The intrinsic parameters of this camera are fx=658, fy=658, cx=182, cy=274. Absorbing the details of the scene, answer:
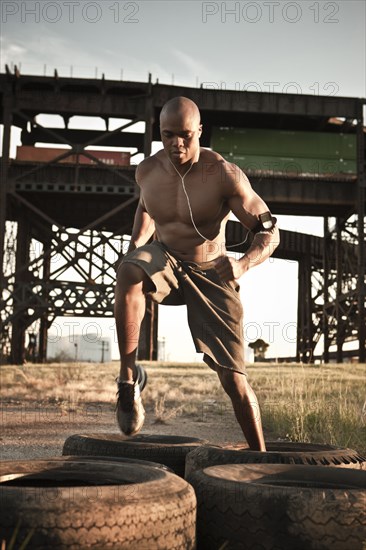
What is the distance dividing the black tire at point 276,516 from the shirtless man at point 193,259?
1.02 meters

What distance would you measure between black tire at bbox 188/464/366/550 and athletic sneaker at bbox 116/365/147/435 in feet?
2.65

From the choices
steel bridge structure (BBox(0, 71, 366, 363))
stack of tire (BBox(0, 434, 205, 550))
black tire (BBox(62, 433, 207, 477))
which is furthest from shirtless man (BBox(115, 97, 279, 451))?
steel bridge structure (BBox(0, 71, 366, 363))

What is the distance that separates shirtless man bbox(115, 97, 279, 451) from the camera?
4.03 m

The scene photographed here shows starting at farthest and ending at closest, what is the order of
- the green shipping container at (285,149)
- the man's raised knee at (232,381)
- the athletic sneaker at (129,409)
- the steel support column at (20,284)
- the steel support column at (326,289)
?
the steel support column at (326,289)
the green shipping container at (285,149)
the steel support column at (20,284)
the man's raised knee at (232,381)
the athletic sneaker at (129,409)

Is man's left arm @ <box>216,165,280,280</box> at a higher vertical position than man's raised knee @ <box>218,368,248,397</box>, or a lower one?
higher

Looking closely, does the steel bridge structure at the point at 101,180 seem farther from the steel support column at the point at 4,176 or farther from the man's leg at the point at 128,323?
the man's leg at the point at 128,323

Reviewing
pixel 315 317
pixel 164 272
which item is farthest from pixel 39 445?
pixel 315 317

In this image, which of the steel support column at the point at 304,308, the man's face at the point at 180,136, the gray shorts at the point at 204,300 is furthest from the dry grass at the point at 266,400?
the steel support column at the point at 304,308

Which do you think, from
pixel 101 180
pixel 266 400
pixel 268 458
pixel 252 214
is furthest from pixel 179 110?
pixel 101 180

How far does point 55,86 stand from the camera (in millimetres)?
27703

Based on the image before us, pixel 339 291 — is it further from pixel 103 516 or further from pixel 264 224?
pixel 103 516

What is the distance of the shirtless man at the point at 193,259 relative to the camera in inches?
159

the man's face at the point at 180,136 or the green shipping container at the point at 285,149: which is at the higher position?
the green shipping container at the point at 285,149

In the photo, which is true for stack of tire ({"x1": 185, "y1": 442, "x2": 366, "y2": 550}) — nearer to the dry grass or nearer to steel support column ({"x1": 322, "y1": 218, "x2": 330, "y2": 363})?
the dry grass
